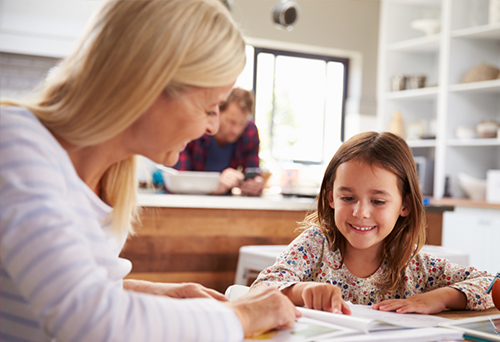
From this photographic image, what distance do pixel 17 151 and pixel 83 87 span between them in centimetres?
12

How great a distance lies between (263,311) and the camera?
0.71m

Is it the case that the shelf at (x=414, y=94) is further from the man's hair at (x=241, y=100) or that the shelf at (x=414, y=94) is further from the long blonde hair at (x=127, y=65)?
the long blonde hair at (x=127, y=65)

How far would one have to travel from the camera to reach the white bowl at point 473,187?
4324 mm

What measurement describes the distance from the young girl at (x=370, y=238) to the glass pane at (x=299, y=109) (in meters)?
4.63

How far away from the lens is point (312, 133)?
242 inches

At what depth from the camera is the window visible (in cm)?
582

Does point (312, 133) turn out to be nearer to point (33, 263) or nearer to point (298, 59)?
point (298, 59)

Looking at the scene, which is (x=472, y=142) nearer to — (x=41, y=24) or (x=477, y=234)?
(x=477, y=234)

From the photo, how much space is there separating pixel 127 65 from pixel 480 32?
4.44m

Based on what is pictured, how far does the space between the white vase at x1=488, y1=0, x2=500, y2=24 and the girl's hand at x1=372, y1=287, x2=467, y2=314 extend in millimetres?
3850

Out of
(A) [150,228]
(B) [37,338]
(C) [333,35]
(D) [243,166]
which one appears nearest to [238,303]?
(B) [37,338]

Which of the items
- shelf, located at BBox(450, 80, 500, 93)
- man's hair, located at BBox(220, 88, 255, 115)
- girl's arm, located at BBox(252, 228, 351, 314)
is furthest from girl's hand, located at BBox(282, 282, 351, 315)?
shelf, located at BBox(450, 80, 500, 93)

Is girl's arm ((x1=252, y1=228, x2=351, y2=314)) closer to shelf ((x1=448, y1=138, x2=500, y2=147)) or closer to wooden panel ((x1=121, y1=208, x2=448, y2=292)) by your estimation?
wooden panel ((x1=121, y1=208, x2=448, y2=292))

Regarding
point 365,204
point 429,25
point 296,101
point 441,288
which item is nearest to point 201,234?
point 365,204
